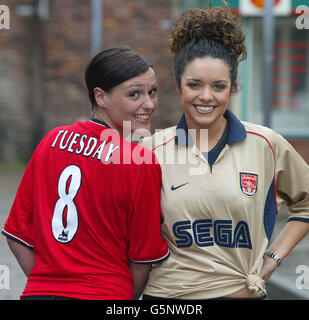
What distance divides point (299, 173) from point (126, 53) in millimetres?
1067

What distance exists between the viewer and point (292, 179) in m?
3.30

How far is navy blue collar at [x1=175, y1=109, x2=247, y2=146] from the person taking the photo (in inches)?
126

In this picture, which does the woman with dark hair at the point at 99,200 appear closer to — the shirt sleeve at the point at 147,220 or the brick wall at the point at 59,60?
the shirt sleeve at the point at 147,220

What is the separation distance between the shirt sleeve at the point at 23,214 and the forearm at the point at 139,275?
49 centimetres

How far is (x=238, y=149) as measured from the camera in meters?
3.20

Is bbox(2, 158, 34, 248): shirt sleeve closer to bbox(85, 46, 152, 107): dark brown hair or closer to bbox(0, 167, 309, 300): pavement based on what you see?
bbox(85, 46, 152, 107): dark brown hair

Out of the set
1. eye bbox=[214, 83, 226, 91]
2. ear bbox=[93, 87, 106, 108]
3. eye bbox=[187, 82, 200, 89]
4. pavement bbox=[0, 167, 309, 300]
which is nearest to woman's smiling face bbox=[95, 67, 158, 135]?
ear bbox=[93, 87, 106, 108]

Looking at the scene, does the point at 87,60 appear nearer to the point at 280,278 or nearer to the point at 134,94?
the point at 280,278

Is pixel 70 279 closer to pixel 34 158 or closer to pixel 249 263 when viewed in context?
pixel 34 158

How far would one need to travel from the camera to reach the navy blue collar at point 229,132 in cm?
320

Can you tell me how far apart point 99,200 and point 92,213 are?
6 centimetres

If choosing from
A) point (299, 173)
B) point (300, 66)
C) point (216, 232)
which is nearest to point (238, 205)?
point (216, 232)

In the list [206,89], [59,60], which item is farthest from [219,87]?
[59,60]

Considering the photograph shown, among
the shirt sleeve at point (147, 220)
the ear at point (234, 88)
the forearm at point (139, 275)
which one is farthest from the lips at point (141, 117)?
the forearm at point (139, 275)
